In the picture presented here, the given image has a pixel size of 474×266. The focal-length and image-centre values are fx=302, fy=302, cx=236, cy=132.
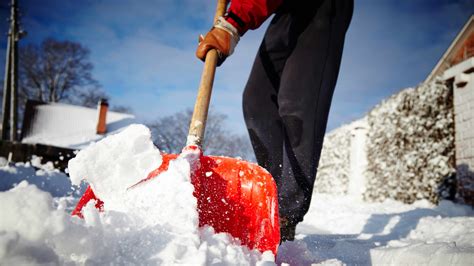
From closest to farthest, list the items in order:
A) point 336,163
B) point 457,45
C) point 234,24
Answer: point 234,24 → point 336,163 → point 457,45

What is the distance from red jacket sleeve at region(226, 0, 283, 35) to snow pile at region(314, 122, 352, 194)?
6.60m

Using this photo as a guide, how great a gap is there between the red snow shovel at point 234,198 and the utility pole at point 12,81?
16726 mm

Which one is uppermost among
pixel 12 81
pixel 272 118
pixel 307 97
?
pixel 12 81

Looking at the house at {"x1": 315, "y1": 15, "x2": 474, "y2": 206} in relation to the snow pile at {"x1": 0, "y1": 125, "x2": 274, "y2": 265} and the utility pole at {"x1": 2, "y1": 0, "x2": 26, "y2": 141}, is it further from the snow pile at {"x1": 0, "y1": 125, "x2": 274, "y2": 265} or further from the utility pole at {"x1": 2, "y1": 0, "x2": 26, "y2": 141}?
the utility pole at {"x1": 2, "y1": 0, "x2": 26, "y2": 141}

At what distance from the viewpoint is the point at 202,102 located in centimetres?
138

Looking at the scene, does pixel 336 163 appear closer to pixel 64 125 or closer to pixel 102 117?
pixel 102 117

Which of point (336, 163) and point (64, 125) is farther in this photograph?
point (64, 125)

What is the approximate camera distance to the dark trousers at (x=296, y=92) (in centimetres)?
153

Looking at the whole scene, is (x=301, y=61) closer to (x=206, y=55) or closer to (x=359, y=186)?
(x=206, y=55)

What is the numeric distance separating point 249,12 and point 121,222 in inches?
43.6

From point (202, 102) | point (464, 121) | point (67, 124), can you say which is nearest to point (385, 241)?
point (202, 102)

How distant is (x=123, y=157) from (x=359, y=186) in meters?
6.66

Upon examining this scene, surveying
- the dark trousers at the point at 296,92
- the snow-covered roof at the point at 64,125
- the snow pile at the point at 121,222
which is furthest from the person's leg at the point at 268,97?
the snow-covered roof at the point at 64,125

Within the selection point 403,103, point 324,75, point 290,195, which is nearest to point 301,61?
point 324,75
